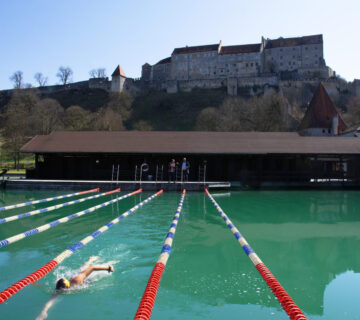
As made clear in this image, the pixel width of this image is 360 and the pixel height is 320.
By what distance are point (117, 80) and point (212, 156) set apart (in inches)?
2741

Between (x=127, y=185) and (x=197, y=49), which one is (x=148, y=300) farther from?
(x=197, y=49)

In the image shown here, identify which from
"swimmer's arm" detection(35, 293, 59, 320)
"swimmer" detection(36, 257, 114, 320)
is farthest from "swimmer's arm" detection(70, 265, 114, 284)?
"swimmer's arm" detection(35, 293, 59, 320)

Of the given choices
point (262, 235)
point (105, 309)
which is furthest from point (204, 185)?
point (105, 309)

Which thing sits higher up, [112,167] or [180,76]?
[180,76]

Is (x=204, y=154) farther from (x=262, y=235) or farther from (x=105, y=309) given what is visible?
(x=105, y=309)

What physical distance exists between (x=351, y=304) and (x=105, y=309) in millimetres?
4059

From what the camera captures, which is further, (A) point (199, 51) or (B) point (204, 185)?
(A) point (199, 51)

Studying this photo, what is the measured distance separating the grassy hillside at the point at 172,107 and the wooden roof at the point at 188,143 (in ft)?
143

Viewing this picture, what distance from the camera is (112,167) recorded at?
24141 millimetres

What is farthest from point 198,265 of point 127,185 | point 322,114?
point 322,114

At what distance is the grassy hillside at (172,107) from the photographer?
73.2 m

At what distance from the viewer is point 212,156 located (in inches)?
940

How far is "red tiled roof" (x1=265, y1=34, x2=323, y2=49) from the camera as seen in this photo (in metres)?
84.6

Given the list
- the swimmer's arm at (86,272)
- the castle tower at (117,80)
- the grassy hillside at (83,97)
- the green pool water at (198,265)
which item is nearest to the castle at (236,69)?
the castle tower at (117,80)
